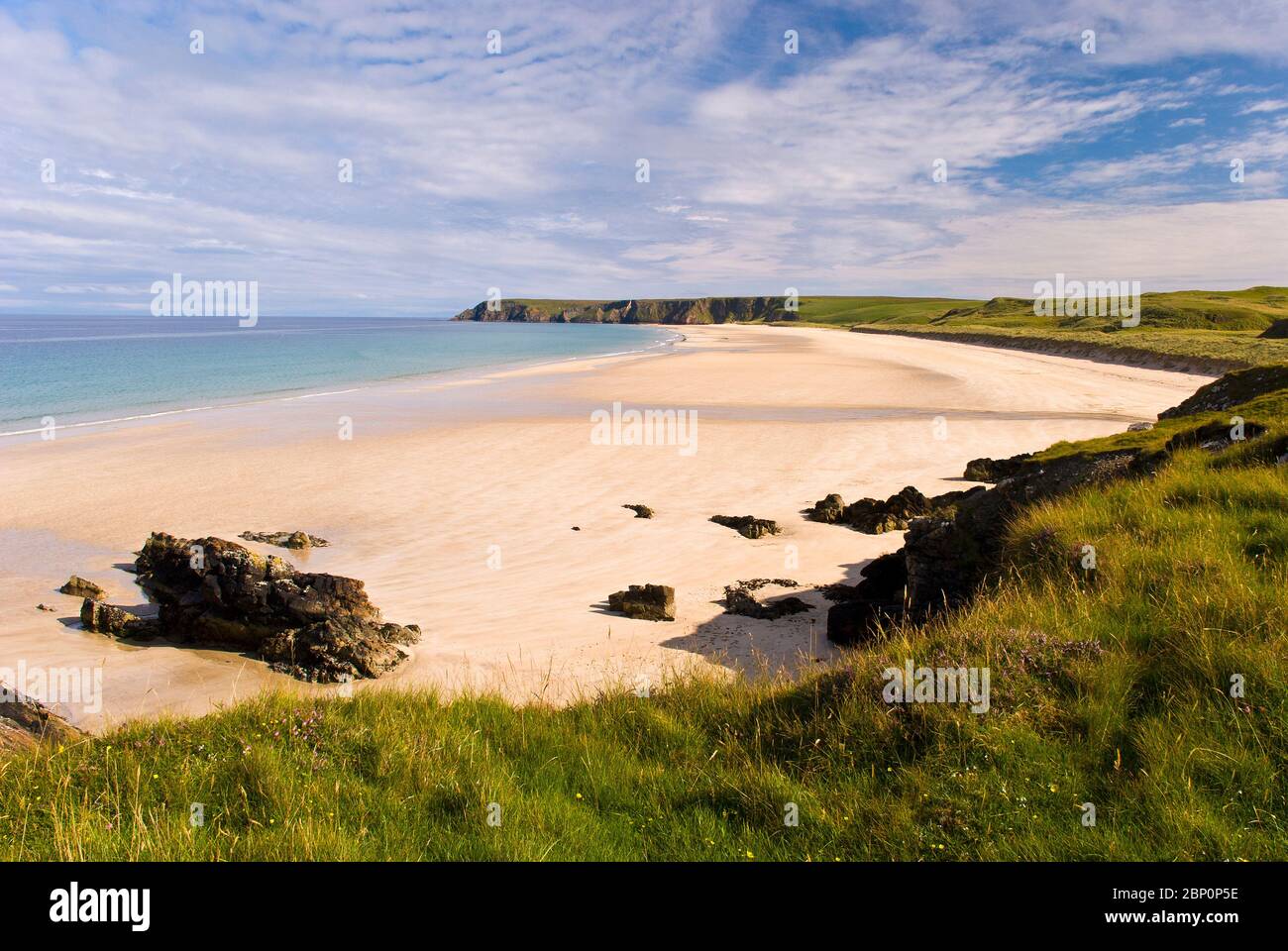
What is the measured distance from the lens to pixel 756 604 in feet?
32.5

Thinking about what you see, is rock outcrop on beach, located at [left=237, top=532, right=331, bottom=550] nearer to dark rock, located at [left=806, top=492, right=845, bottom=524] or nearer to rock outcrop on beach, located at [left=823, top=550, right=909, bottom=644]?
rock outcrop on beach, located at [left=823, top=550, right=909, bottom=644]

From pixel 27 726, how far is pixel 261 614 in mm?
3312

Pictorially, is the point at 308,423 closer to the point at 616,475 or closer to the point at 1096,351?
the point at 616,475

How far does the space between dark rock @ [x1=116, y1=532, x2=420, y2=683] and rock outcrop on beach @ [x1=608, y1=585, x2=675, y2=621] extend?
2.66 meters

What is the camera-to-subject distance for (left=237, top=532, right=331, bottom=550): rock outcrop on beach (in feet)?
43.0

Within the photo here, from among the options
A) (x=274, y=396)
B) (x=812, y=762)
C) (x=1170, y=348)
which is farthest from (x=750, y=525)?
(x=1170, y=348)

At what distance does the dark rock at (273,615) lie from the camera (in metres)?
8.16

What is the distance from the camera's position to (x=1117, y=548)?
244 inches
